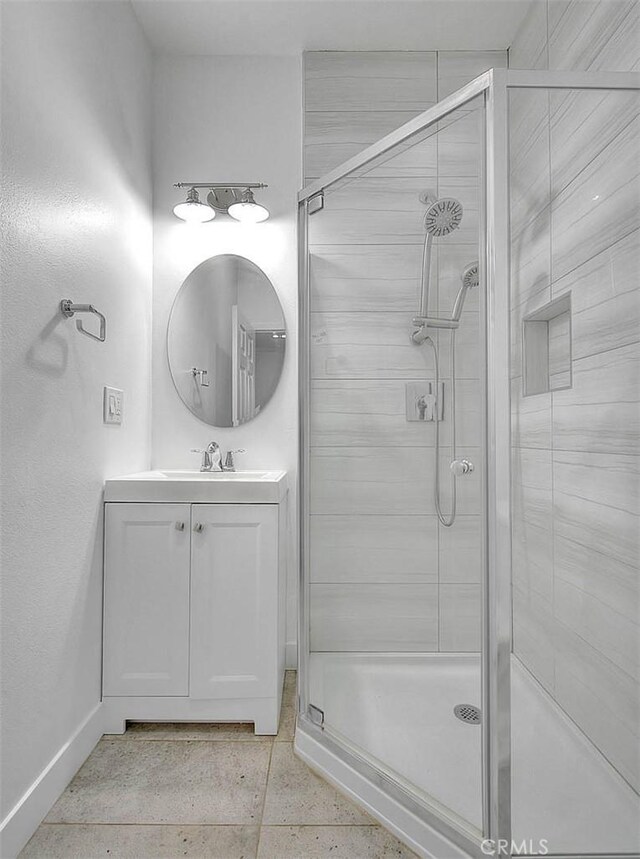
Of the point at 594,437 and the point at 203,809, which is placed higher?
the point at 594,437

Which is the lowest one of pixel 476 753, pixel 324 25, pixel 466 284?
pixel 476 753

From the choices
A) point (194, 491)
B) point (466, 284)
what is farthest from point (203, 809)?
point (466, 284)

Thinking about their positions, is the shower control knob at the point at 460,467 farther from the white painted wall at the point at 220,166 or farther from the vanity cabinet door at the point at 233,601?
the white painted wall at the point at 220,166

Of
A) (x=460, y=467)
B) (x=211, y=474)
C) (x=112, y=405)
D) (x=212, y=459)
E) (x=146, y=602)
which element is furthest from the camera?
(x=212, y=459)

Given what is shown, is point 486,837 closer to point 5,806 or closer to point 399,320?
point 5,806

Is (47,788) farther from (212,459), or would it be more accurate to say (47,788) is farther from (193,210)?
(193,210)

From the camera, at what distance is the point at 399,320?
1528 millimetres

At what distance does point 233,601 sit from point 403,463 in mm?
839

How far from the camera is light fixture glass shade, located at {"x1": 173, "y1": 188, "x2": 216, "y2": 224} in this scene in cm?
247

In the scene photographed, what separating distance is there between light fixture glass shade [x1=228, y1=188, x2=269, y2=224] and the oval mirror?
0.18m

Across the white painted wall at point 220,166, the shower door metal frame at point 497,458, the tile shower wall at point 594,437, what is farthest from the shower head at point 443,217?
the white painted wall at point 220,166

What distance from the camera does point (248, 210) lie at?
2.48m

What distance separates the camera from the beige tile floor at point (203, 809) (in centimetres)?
140

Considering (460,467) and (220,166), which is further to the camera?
(220,166)
